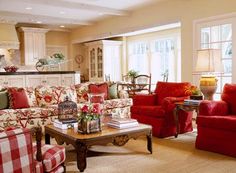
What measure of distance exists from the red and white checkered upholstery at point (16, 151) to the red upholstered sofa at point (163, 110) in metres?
2.81

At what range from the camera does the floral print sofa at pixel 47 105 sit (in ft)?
14.2

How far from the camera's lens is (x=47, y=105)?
496 centimetres

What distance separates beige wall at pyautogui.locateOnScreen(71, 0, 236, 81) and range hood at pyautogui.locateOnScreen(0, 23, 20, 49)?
9.51 feet

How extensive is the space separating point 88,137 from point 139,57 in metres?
6.69

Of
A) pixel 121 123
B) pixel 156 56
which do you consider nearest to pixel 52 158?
pixel 121 123

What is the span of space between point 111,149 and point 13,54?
6.47 meters

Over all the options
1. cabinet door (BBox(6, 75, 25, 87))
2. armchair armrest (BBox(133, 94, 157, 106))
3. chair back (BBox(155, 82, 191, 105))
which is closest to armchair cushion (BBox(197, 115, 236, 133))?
chair back (BBox(155, 82, 191, 105))

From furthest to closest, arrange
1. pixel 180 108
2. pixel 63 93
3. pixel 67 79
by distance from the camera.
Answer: pixel 67 79 < pixel 63 93 < pixel 180 108

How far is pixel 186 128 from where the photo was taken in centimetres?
465

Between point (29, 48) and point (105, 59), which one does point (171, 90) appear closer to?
point (105, 59)

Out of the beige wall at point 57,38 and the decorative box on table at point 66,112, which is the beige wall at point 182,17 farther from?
the decorative box on table at point 66,112

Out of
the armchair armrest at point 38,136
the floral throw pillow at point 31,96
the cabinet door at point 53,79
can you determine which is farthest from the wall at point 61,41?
the armchair armrest at point 38,136

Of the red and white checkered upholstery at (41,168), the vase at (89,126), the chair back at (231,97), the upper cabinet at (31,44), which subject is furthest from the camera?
the upper cabinet at (31,44)

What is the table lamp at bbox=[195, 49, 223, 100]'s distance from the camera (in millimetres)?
4031
